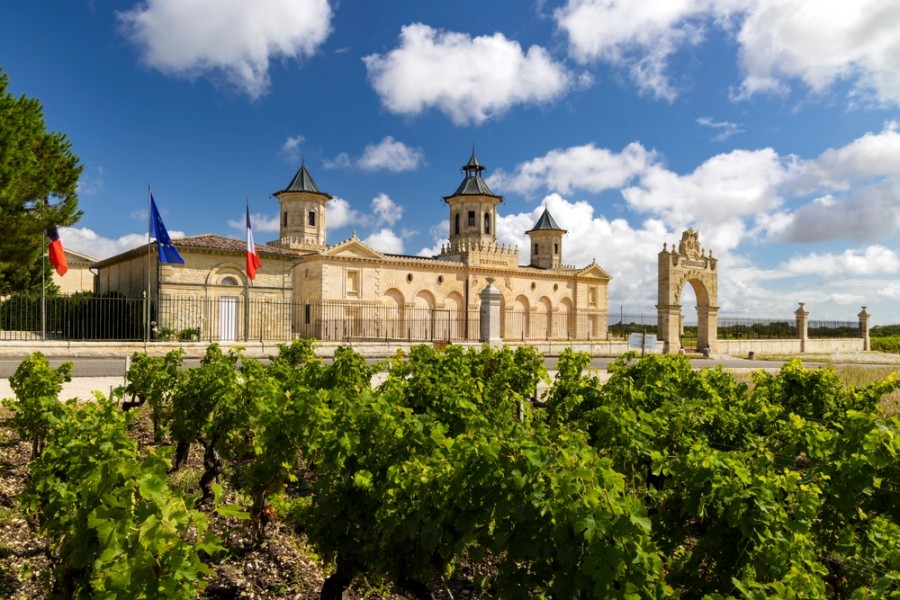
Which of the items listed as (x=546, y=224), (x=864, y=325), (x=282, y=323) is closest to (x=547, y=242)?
(x=546, y=224)

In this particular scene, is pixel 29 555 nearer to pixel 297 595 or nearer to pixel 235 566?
pixel 235 566

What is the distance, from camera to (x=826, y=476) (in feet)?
13.9

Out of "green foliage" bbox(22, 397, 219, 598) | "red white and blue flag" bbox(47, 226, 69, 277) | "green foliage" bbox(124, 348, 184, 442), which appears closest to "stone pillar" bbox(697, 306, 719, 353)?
"red white and blue flag" bbox(47, 226, 69, 277)

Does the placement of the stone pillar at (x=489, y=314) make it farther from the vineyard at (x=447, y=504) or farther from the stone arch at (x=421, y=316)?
the stone arch at (x=421, y=316)

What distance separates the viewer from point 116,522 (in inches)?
108

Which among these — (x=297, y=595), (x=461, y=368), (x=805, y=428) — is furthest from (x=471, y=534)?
(x=461, y=368)

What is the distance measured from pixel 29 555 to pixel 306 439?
2.29 m

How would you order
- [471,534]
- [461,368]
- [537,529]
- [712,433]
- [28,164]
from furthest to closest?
1. [28,164]
2. [461,368]
3. [712,433]
4. [471,534]
5. [537,529]

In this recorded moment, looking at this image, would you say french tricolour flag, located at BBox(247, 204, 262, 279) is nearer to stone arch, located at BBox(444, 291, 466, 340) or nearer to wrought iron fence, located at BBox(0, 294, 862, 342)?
wrought iron fence, located at BBox(0, 294, 862, 342)

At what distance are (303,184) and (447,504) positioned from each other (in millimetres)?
38275

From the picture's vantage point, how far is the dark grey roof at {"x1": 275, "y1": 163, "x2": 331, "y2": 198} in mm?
39031

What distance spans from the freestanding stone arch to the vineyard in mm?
23725

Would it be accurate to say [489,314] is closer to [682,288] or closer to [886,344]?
[682,288]

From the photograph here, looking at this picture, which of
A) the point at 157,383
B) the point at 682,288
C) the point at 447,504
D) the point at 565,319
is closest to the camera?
the point at 447,504
